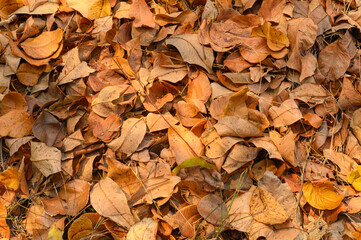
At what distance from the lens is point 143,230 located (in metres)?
1.28

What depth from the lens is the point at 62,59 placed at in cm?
160

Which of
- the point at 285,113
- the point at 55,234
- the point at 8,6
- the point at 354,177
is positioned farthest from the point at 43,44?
the point at 354,177

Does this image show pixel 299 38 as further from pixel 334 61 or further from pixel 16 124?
pixel 16 124

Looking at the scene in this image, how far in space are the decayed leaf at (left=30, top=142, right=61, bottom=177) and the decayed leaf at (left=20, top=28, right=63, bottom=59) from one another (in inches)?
16.9

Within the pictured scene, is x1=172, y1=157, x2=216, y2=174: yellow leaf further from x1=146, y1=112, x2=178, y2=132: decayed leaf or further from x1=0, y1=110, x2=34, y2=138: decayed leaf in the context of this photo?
x1=0, y1=110, x2=34, y2=138: decayed leaf

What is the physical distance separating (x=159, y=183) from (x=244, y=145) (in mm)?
365

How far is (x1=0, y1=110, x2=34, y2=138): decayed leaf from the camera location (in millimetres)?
1427

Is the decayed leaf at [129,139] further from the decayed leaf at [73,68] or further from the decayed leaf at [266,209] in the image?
the decayed leaf at [266,209]

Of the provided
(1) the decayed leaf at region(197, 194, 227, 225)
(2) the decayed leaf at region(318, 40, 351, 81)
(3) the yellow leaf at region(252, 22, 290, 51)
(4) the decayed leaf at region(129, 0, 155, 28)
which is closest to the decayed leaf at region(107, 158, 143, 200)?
(1) the decayed leaf at region(197, 194, 227, 225)

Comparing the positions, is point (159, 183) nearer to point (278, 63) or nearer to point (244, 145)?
point (244, 145)

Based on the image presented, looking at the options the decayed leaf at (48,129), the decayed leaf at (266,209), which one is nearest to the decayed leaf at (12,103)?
the decayed leaf at (48,129)

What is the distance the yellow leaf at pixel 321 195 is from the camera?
135 cm

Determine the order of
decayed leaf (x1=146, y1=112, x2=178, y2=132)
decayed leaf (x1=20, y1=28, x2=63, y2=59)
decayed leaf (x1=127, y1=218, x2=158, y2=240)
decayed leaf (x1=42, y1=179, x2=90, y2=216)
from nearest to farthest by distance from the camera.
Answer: decayed leaf (x1=127, y1=218, x2=158, y2=240), decayed leaf (x1=42, y1=179, x2=90, y2=216), decayed leaf (x1=146, y1=112, x2=178, y2=132), decayed leaf (x1=20, y1=28, x2=63, y2=59)

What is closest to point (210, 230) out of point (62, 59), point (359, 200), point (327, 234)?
point (327, 234)
